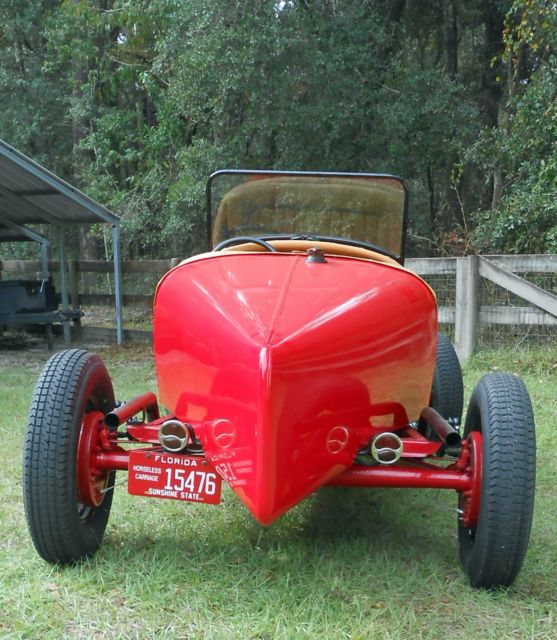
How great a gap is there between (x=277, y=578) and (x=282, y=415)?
32.6 inches

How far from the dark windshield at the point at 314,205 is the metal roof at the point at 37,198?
192 inches

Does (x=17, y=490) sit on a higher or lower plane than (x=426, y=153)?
lower

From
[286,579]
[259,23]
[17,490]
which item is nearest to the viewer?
[286,579]

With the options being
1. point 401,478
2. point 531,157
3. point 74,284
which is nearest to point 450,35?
point 531,157

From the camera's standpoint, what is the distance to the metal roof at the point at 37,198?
808 cm

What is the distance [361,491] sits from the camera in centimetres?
377

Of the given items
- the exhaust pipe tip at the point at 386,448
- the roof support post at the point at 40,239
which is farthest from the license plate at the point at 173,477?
the roof support post at the point at 40,239

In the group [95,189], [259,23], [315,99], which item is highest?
[259,23]

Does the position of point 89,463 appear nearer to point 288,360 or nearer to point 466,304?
point 288,360

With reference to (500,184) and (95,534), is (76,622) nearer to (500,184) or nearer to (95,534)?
(95,534)

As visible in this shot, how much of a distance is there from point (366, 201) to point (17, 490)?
2.58 m

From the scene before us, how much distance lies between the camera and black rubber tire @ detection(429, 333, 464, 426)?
14.5 ft

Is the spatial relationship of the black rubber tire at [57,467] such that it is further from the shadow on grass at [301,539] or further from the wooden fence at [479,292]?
the wooden fence at [479,292]

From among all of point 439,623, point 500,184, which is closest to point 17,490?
point 439,623
